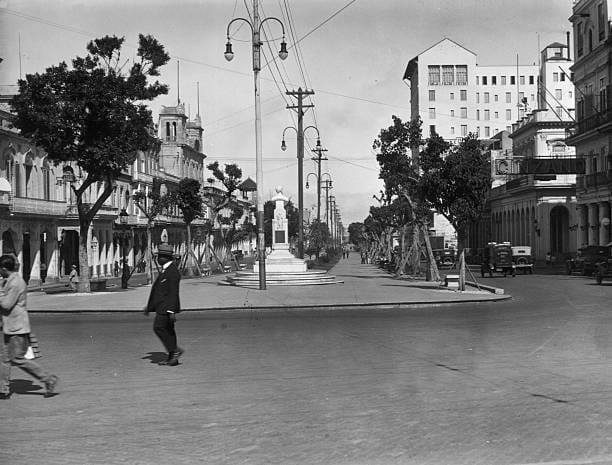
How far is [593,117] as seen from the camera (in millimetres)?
59719

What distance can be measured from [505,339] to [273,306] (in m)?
10.1

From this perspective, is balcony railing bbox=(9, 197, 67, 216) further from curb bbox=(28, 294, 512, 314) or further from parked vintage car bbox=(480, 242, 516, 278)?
parked vintage car bbox=(480, 242, 516, 278)

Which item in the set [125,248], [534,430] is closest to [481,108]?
[125,248]

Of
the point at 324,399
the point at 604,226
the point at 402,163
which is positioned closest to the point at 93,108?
the point at 402,163

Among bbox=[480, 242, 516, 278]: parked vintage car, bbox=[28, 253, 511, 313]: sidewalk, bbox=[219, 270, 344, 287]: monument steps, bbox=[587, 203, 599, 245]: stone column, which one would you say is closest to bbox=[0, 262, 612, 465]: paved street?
bbox=[28, 253, 511, 313]: sidewalk

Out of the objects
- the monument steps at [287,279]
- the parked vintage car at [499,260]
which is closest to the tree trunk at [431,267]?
the monument steps at [287,279]

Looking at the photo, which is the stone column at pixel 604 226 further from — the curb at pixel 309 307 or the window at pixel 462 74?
the window at pixel 462 74

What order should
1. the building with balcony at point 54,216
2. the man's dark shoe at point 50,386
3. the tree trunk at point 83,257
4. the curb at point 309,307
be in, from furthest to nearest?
the building with balcony at point 54,216 < the tree trunk at point 83,257 < the curb at point 309,307 < the man's dark shoe at point 50,386

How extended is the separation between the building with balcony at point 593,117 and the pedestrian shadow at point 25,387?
50123mm

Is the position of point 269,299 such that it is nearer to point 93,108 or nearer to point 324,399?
point 93,108

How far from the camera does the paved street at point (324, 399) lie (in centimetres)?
684

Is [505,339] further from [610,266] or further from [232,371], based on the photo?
[610,266]

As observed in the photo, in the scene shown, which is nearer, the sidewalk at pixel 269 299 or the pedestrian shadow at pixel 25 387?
the pedestrian shadow at pixel 25 387

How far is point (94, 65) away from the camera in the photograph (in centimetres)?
2898
